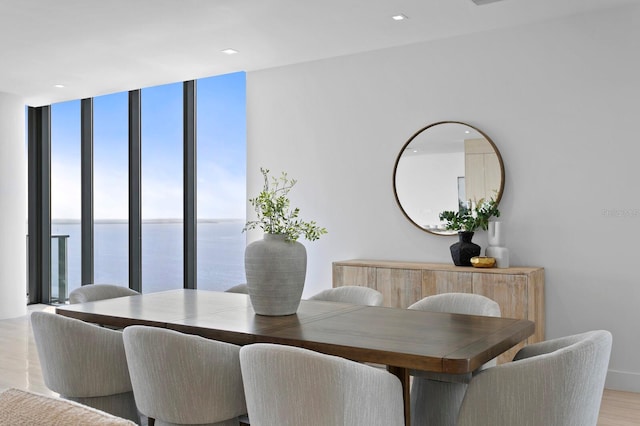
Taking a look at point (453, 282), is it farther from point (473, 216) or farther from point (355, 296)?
point (355, 296)

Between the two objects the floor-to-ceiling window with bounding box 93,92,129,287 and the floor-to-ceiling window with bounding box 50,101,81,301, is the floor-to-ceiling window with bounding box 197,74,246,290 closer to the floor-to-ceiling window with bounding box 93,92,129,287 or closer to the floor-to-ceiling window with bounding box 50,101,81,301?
the floor-to-ceiling window with bounding box 93,92,129,287

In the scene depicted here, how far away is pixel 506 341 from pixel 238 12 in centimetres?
296

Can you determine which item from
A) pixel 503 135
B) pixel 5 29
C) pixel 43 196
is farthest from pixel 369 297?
pixel 43 196

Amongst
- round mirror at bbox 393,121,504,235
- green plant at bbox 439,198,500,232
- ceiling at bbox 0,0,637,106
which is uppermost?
ceiling at bbox 0,0,637,106

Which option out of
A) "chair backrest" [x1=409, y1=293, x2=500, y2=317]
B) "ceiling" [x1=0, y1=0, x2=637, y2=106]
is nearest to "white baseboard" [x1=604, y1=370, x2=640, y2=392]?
"chair backrest" [x1=409, y1=293, x2=500, y2=317]

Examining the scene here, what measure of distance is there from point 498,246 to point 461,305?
1.48m

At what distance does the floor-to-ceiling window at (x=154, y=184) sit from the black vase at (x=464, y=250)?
2.46 meters

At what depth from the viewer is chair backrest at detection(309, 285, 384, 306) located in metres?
3.40

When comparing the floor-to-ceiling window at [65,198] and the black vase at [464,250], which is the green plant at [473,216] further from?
the floor-to-ceiling window at [65,198]

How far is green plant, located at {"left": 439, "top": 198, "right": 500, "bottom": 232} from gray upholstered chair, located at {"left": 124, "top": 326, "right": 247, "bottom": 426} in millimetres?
2754

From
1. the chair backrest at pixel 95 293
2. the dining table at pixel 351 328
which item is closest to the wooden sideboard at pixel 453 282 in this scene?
the dining table at pixel 351 328

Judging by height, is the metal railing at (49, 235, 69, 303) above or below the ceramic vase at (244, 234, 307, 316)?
below

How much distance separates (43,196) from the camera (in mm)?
7711

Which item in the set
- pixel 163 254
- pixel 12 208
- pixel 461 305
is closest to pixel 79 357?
pixel 461 305
